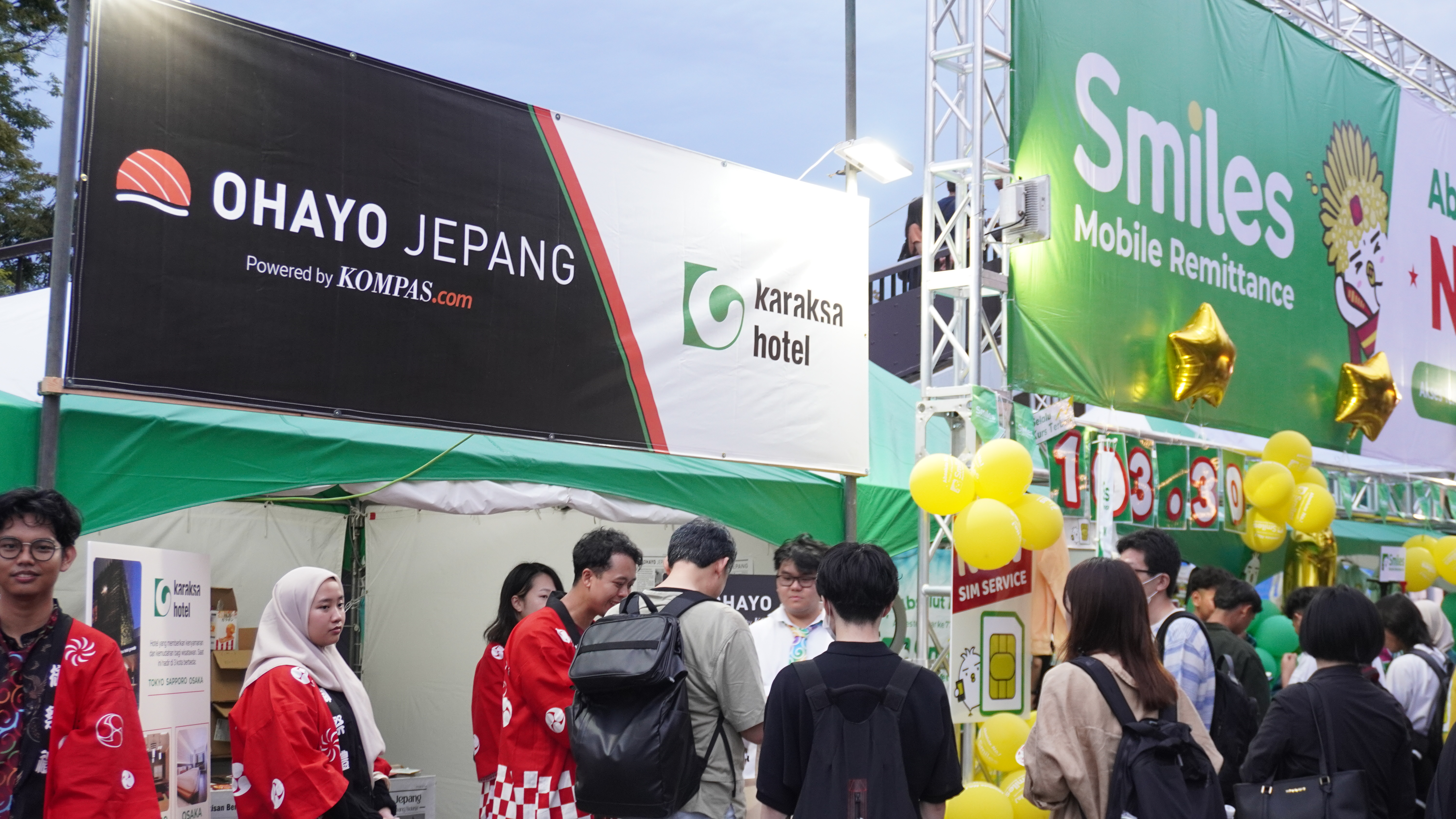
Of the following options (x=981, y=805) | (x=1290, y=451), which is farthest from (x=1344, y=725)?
(x=1290, y=451)

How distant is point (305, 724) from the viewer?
3.22 m

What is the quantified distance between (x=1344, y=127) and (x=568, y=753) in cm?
803

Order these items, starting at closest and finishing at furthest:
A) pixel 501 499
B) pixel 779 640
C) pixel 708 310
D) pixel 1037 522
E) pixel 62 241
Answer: pixel 62 241
pixel 779 640
pixel 501 499
pixel 1037 522
pixel 708 310

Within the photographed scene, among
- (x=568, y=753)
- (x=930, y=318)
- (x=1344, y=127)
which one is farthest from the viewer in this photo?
(x=1344, y=127)

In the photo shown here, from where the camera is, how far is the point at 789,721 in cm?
269

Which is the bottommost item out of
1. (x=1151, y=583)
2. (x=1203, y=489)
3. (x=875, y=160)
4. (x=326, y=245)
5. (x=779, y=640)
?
(x=779, y=640)

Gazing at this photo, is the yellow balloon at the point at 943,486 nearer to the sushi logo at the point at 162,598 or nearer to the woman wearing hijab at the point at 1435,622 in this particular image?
the woman wearing hijab at the point at 1435,622

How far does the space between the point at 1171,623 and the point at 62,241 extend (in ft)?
12.4

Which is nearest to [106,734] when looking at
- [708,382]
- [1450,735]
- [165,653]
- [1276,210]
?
[165,653]

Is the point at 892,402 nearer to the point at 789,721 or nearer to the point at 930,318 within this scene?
the point at 930,318

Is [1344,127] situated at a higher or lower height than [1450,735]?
higher

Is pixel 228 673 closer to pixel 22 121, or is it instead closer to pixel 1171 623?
pixel 1171 623

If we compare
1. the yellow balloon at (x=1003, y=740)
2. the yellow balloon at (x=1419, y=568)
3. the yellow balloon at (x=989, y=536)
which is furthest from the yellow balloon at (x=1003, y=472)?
the yellow balloon at (x=1419, y=568)

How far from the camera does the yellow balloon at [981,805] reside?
473 centimetres
